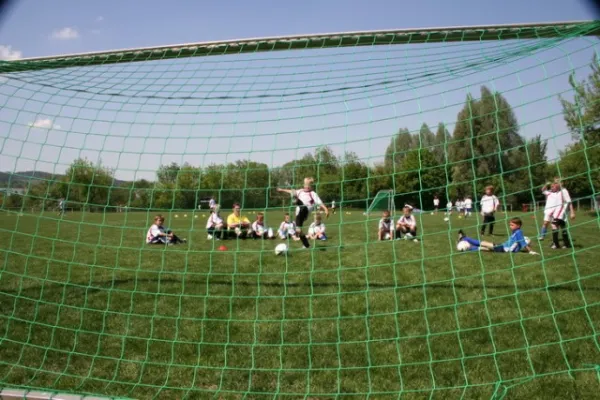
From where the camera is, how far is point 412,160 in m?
4.38

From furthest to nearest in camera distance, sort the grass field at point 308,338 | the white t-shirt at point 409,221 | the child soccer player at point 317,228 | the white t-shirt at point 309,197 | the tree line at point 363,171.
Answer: the white t-shirt at point 409,221
the child soccer player at point 317,228
the white t-shirt at point 309,197
the tree line at point 363,171
the grass field at point 308,338

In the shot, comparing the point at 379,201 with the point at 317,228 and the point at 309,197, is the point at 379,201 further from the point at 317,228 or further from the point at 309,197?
the point at 317,228

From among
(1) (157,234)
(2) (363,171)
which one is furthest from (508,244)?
(1) (157,234)

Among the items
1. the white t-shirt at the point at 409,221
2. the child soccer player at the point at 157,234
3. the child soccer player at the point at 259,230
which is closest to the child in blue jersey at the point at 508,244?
the white t-shirt at the point at 409,221

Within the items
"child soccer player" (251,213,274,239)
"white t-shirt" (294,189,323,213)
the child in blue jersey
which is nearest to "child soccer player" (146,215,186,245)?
"child soccer player" (251,213,274,239)

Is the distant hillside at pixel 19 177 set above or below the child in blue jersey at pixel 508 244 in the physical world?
below

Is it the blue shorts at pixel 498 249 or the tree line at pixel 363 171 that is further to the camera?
the blue shorts at pixel 498 249

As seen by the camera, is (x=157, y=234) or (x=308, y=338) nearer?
(x=308, y=338)

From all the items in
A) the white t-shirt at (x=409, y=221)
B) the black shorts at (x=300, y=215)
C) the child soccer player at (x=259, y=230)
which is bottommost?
the black shorts at (x=300, y=215)

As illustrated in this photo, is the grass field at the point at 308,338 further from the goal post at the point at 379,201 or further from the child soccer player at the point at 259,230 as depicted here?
the child soccer player at the point at 259,230

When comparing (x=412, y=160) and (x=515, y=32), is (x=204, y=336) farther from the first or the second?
(x=515, y=32)

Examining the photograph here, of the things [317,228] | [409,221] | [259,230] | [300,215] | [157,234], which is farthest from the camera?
[259,230]

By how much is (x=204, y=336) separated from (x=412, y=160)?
253 cm

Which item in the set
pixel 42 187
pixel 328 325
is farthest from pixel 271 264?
pixel 42 187
